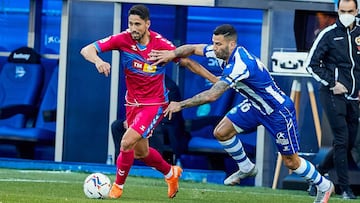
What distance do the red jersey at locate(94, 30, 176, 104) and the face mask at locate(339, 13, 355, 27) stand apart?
2353mm

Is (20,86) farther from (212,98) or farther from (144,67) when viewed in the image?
(212,98)

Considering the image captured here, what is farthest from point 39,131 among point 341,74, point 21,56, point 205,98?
point 205,98

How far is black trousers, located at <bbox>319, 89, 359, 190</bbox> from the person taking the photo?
1462 centimetres

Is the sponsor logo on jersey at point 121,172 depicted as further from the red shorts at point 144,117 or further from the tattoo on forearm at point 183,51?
the tattoo on forearm at point 183,51

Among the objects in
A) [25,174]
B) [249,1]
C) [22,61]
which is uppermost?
[249,1]

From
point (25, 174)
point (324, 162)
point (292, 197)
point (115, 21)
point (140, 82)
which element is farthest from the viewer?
point (115, 21)

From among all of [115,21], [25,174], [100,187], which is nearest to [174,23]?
[115,21]

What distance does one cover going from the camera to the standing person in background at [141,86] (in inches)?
514

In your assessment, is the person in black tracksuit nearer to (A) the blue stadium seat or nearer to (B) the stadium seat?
(B) the stadium seat

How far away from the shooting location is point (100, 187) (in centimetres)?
1256

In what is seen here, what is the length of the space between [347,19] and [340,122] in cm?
123

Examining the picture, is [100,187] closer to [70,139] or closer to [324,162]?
[324,162]

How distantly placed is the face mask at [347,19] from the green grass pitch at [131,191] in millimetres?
2074

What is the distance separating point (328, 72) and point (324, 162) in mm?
1335
